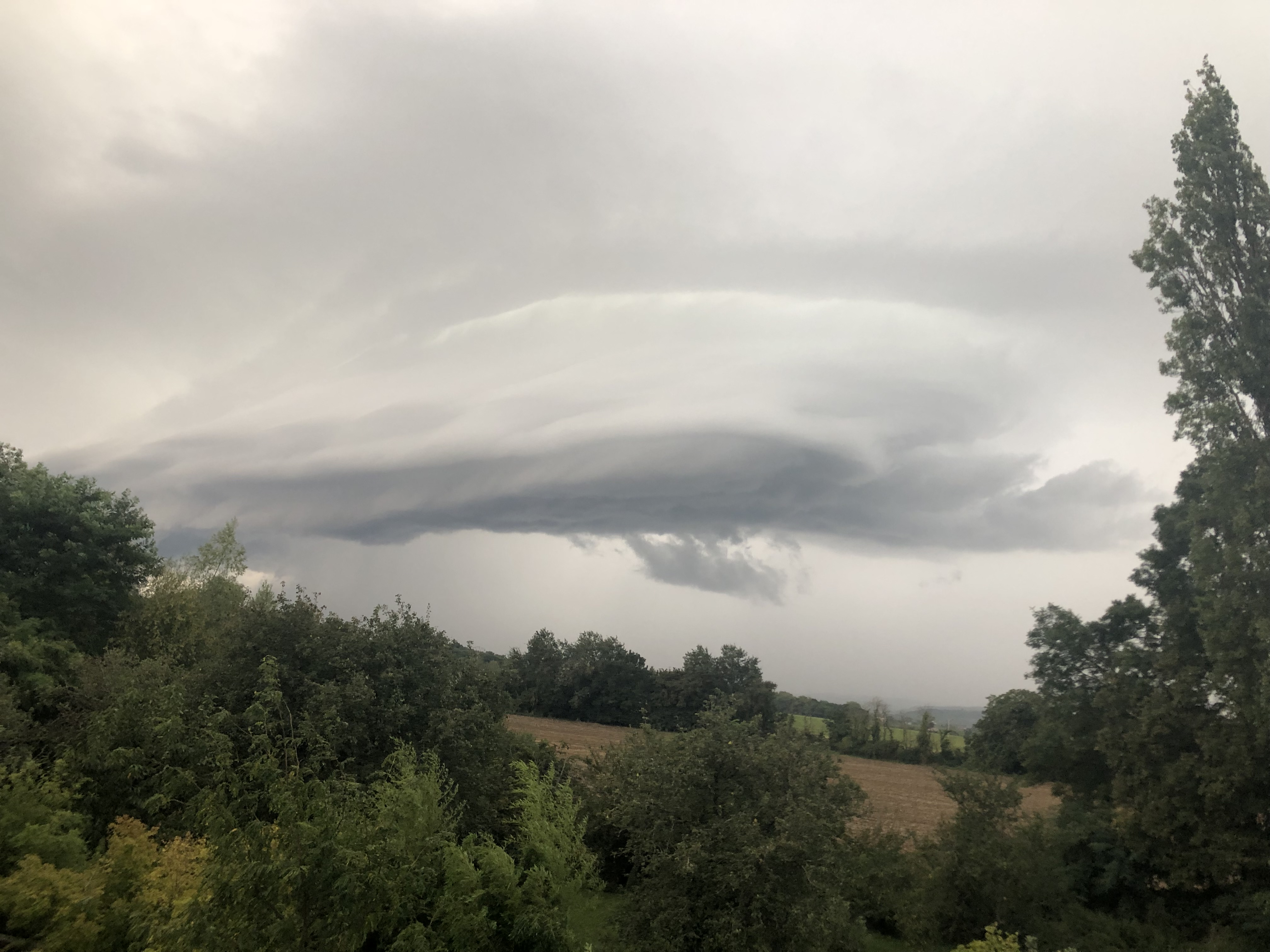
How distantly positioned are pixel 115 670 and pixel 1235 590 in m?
39.4

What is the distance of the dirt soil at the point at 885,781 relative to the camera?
147 feet

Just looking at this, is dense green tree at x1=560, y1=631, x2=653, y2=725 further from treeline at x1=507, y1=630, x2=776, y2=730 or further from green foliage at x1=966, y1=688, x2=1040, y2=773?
green foliage at x1=966, y1=688, x2=1040, y2=773

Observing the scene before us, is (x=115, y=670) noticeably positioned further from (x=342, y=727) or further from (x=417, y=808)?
(x=417, y=808)

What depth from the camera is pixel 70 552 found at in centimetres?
3394

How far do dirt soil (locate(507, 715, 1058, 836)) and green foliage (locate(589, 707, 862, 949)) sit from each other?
474 inches

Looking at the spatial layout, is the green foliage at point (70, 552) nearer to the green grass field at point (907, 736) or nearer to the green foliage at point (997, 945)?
the green foliage at point (997, 945)

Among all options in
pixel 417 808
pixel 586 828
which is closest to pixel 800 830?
pixel 417 808

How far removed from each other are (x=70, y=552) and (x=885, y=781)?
6402 centimetres

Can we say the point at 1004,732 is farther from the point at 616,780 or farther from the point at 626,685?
the point at 626,685

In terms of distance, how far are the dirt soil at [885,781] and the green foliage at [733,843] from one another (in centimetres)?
1205

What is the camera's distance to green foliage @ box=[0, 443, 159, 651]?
109 feet

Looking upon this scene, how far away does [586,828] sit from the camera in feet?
105

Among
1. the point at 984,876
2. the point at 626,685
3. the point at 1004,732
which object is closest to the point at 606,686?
the point at 626,685

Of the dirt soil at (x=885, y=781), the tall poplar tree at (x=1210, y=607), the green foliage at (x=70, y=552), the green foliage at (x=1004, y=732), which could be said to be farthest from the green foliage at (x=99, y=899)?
the green foliage at (x=1004, y=732)
